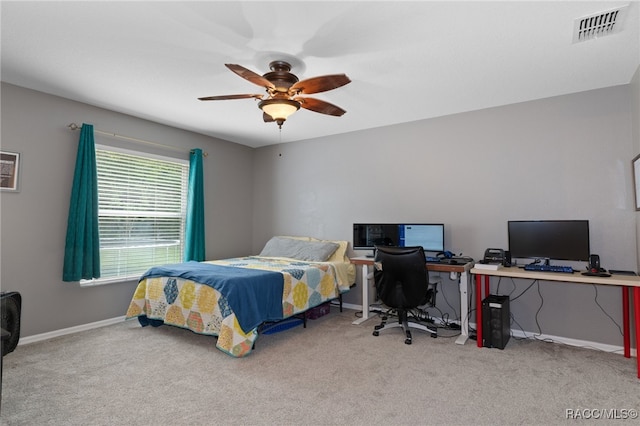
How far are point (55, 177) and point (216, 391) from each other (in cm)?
282

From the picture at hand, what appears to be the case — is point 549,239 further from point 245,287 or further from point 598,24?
point 245,287

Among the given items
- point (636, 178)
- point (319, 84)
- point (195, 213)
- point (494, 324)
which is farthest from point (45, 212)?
point (636, 178)

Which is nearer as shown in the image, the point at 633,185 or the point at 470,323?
the point at 633,185

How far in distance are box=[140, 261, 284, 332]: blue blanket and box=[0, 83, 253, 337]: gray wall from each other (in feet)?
2.86

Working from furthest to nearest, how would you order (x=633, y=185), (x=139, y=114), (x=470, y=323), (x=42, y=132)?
(x=139, y=114) < (x=470, y=323) < (x=42, y=132) < (x=633, y=185)

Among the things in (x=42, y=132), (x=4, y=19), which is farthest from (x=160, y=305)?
(x=4, y=19)

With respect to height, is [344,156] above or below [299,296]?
above

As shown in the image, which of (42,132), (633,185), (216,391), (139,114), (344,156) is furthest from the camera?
(344,156)

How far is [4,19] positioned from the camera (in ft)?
7.15

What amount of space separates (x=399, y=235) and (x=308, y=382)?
7.11 ft

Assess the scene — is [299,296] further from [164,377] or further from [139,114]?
[139,114]

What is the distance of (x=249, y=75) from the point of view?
2354 millimetres

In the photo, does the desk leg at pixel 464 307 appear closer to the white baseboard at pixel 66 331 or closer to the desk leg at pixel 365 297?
the desk leg at pixel 365 297

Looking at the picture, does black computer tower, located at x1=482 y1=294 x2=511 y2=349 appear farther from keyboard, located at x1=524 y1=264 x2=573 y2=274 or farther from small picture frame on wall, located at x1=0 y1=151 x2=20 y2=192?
small picture frame on wall, located at x1=0 y1=151 x2=20 y2=192
